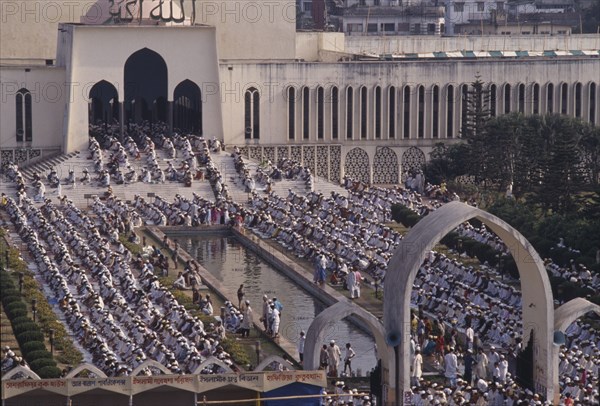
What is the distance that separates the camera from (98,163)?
8069 cm

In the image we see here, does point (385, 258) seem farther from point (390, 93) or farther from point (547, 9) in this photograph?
point (547, 9)

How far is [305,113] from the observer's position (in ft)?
291

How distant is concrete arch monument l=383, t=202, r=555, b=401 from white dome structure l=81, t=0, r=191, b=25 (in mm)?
42240

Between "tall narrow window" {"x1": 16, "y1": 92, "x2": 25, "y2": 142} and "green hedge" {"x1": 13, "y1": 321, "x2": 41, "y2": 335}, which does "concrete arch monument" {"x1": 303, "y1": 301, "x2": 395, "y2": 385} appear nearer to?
"green hedge" {"x1": 13, "y1": 321, "x2": 41, "y2": 335}

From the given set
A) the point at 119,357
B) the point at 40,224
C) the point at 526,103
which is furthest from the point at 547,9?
the point at 119,357

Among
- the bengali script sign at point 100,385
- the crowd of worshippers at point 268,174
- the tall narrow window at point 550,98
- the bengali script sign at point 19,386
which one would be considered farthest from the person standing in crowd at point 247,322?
the tall narrow window at point 550,98

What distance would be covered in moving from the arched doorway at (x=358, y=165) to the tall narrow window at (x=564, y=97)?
9639 mm

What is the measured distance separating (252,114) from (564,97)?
14.7 metres

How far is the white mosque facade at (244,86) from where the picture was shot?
278ft

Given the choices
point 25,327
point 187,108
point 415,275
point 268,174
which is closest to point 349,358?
point 415,275

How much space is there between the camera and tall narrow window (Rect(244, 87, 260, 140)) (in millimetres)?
88125

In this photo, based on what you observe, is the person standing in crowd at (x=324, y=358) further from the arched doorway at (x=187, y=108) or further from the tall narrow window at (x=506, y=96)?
the tall narrow window at (x=506, y=96)

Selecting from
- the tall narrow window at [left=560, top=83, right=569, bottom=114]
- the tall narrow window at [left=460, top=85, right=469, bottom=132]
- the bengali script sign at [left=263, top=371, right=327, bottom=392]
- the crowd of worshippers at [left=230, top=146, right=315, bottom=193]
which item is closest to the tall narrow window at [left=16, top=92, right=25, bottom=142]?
the crowd of worshippers at [left=230, top=146, right=315, bottom=193]

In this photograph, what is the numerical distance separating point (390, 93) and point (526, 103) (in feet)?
21.5
